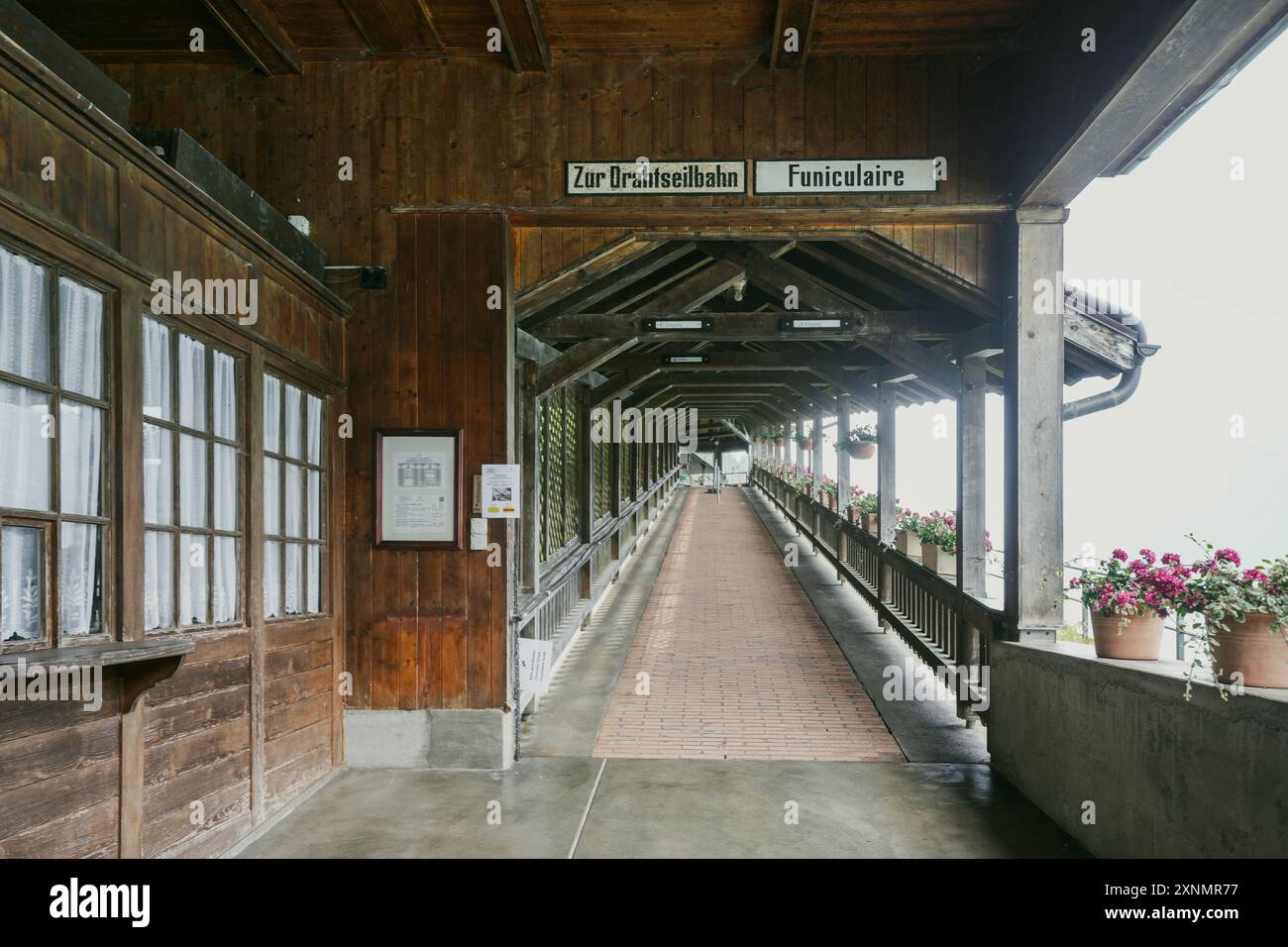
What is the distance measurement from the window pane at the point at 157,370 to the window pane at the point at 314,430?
154 centimetres

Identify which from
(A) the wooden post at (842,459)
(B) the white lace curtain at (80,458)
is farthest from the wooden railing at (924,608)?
(B) the white lace curtain at (80,458)

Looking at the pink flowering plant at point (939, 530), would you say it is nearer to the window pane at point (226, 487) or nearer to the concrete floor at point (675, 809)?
the concrete floor at point (675, 809)

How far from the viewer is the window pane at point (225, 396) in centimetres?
433

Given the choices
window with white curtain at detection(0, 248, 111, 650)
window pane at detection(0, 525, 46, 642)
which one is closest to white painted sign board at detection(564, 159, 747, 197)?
window with white curtain at detection(0, 248, 111, 650)

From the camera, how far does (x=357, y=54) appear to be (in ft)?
18.9

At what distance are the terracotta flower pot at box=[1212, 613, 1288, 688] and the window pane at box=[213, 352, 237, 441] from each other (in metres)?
4.37

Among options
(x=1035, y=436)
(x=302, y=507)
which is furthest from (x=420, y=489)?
(x=1035, y=436)

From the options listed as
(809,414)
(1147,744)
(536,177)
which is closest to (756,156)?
(536,177)

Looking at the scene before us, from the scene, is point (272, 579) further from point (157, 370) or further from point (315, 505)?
point (157, 370)

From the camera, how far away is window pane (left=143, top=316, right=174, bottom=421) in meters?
3.70

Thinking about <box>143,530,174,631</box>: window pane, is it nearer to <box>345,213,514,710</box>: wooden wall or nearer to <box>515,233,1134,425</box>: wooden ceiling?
<box>345,213,514,710</box>: wooden wall

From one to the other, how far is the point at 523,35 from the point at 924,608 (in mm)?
5768
